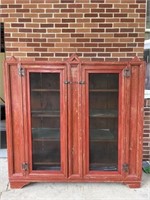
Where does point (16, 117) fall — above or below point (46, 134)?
above

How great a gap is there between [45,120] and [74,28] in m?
0.99

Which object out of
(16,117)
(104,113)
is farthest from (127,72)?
(16,117)

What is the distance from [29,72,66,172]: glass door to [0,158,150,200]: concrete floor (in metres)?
0.20

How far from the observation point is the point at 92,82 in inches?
94.1

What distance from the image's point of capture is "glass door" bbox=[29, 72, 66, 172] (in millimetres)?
2391

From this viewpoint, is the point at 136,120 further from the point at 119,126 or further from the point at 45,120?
the point at 45,120

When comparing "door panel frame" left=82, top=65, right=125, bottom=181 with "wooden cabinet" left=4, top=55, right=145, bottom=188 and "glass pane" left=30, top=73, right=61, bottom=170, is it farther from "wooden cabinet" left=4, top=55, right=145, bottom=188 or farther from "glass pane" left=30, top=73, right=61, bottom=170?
"glass pane" left=30, top=73, right=61, bottom=170

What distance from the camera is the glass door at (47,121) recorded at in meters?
2.39

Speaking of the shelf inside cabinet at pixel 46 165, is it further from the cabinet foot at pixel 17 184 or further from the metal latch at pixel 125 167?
the metal latch at pixel 125 167

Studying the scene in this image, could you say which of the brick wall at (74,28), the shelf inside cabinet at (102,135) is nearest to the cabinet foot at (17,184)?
the shelf inside cabinet at (102,135)

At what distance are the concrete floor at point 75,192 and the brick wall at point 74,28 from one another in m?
1.35

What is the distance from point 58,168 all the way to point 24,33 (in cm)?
144

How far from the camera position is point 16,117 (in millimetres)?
2402

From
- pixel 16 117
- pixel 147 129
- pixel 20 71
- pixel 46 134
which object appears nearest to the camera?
pixel 20 71
